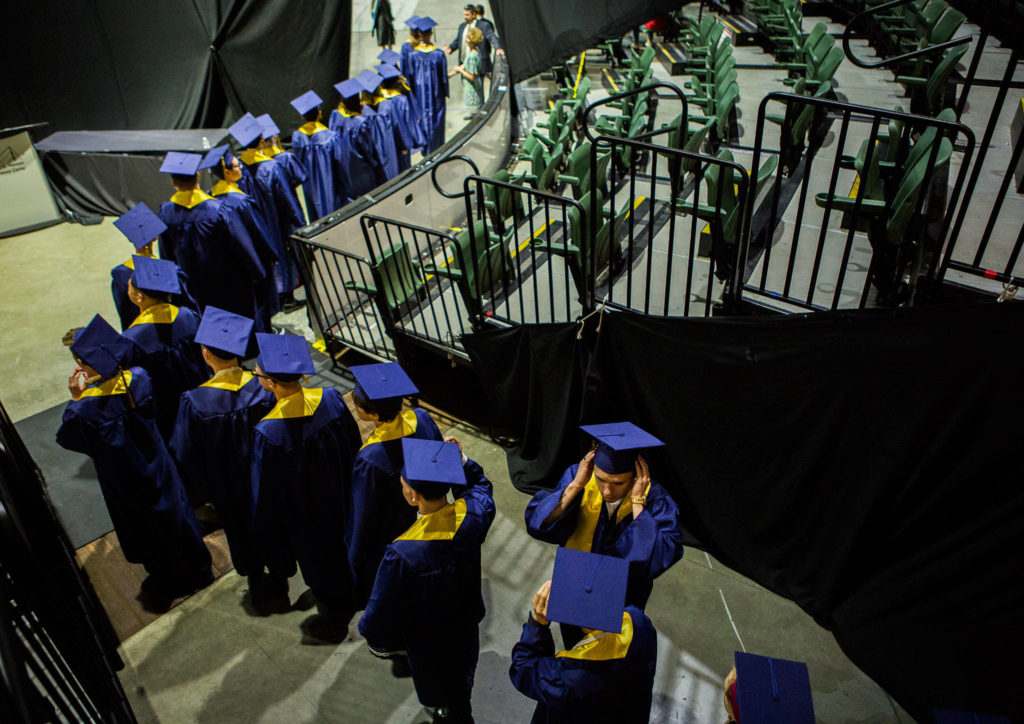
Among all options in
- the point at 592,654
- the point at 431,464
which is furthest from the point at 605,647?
the point at 431,464

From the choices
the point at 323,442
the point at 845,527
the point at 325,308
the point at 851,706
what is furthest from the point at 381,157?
the point at 851,706

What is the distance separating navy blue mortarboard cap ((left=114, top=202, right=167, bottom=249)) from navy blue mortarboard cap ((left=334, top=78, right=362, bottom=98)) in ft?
12.8

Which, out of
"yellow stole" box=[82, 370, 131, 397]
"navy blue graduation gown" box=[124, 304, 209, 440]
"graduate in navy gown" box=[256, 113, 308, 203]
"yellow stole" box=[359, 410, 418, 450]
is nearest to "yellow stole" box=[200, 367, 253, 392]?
"yellow stole" box=[82, 370, 131, 397]

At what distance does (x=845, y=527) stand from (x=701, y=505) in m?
0.78

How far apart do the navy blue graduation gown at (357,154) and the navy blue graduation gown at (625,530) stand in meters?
5.91

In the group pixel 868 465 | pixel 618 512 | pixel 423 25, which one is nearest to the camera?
pixel 618 512

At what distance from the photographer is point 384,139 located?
8312mm

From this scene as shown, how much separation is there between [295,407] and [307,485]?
422 millimetres

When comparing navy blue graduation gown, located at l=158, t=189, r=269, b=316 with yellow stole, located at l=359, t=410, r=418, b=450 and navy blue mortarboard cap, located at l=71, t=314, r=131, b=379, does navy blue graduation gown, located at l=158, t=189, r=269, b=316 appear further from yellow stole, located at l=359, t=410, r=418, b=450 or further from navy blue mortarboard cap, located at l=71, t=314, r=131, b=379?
yellow stole, located at l=359, t=410, r=418, b=450

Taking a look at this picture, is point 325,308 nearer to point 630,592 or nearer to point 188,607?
point 188,607

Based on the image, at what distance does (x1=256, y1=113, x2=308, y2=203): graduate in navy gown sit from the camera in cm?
664

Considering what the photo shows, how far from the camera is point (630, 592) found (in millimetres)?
2676

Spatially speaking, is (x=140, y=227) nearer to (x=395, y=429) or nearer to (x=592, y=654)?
(x=395, y=429)

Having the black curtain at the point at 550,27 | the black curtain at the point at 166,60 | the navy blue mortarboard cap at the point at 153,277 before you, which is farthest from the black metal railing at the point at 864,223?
the black curtain at the point at 166,60
